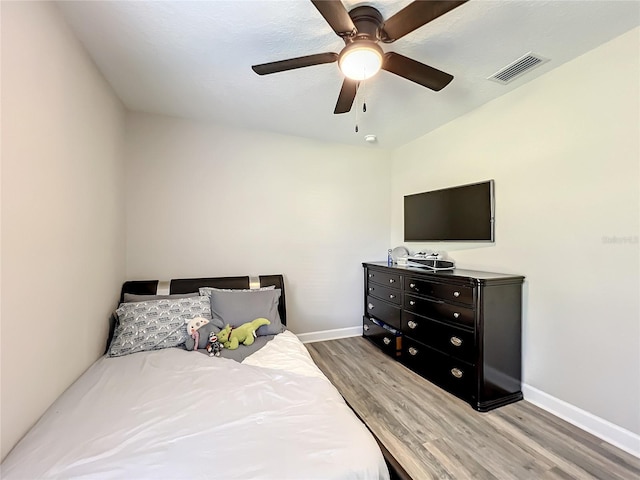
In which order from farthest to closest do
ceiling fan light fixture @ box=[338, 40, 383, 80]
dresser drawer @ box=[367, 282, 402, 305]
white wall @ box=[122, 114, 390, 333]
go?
dresser drawer @ box=[367, 282, 402, 305] < white wall @ box=[122, 114, 390, 333] < ceiling fan light fixture @ box=[338, 40, 383, 80]

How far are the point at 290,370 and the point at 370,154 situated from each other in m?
3.03

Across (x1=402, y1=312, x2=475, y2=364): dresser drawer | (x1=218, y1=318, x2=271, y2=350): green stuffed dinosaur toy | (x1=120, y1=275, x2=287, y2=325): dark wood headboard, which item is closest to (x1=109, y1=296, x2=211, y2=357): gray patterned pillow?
(x1=218, y1=318, x2=271, y2=350): green stuffed dinosaur toy

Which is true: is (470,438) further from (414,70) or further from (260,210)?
(260,210)

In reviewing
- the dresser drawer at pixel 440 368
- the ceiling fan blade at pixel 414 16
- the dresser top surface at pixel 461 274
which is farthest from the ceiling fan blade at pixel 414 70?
the dresser drawer at pixel 440 368

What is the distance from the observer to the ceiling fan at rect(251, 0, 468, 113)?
1277 millimetres

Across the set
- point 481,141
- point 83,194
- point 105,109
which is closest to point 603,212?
point 481,141

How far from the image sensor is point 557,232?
2164mm

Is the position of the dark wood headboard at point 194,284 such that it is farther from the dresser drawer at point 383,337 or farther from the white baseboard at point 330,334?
the dresser drawer at point 383,337

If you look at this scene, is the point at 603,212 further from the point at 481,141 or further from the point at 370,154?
the point at 370,154

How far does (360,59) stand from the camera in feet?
5.20

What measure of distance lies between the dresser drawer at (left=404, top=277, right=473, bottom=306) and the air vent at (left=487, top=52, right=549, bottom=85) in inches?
65.4

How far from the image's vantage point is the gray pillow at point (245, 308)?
2506 mm

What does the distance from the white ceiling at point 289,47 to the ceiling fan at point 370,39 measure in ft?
0.46

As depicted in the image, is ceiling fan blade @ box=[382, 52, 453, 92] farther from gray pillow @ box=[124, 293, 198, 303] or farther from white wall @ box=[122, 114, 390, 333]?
gray pillow @ box=[124, 293, 198, 303]
